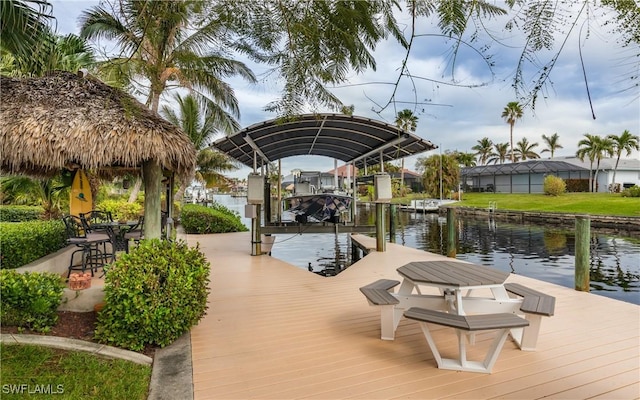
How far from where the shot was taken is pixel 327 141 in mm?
11133

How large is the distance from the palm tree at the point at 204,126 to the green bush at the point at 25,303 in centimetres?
860

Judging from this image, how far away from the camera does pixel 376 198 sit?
9.68 meters

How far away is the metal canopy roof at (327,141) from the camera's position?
8797 millimetres

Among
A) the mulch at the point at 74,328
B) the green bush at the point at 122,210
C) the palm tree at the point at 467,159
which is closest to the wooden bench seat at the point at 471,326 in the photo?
the mulch at the point at 74,328

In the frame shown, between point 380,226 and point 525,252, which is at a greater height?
point 380,226

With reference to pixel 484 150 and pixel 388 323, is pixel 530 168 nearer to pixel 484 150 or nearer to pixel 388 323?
pixel 484 150

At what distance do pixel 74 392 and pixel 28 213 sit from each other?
49.4 ft

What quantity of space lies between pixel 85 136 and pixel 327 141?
283 inches

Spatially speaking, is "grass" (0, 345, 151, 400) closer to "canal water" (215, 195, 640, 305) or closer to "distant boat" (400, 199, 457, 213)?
"canal water" (215, 195, 640, 305)

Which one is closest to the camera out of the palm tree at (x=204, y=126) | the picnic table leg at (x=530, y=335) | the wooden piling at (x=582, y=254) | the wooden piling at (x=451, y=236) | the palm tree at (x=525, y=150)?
the picnic table leg at (x=530, y=335)

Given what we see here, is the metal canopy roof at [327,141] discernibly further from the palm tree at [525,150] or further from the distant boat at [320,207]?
the palm tree at [525,150]

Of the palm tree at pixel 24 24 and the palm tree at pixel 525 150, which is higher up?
the palm tree at pixel 525 150

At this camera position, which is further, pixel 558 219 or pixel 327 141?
pixel 558 219

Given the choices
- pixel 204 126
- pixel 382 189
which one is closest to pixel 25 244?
pixel 382 189
